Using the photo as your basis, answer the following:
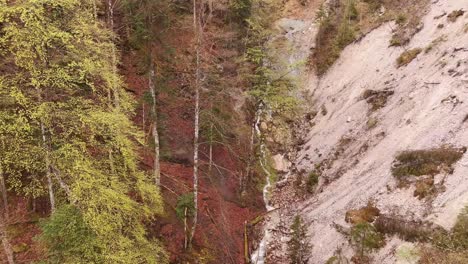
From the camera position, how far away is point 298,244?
18969mm

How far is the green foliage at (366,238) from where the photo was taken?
15117 mm

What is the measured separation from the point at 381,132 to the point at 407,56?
278 inches

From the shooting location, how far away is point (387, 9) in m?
31.8

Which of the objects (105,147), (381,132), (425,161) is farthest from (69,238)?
(381,132)

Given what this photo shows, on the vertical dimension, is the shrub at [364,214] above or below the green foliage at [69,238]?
below

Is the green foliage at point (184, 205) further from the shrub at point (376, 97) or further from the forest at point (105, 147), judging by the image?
the shrub at point (376, 97)

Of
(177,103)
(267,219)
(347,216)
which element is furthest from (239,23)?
(347,216)

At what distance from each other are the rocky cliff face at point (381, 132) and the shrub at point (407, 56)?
67mm

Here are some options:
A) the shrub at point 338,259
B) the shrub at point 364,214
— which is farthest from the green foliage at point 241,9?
the shrub at point 338,259

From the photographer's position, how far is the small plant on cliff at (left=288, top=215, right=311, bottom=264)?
18.1m

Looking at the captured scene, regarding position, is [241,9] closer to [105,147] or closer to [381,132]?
[381,132]

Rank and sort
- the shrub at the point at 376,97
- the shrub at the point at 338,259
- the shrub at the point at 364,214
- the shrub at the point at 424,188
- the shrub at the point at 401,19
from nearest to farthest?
the shrub at the point at 424,188 < the shrub at the point at 338,259 < the shrub at the point at 364,214 < the shrub at the point at 376,97 < the shrub at the point at 401,19

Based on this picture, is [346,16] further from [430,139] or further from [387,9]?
[430,139]

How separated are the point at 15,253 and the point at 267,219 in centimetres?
1314
